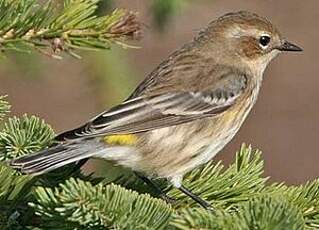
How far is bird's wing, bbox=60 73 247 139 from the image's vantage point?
4.47m

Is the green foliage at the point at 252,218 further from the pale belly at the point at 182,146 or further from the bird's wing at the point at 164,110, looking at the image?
the pale belly at the point at 182,146

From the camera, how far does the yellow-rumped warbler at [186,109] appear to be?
4457 mm

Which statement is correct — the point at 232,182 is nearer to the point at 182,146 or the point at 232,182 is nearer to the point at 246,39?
the point at 182,146

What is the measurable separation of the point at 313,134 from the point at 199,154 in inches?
286

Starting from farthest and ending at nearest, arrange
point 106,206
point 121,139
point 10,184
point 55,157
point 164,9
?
point 164,9 → point 121,139 → point 55,157 → point 10,184 → point 106,206

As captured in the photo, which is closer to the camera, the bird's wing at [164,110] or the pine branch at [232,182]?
the pine branch at [232,182]

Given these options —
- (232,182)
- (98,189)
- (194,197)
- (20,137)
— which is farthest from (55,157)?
(98,189)

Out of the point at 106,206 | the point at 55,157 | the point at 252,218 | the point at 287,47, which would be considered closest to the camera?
the point at 252,218

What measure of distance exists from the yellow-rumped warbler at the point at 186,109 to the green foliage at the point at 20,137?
0.08m

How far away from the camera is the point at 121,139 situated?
15.1 ft

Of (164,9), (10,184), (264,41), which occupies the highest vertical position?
(264,41)

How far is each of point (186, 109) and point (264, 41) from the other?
913 mm

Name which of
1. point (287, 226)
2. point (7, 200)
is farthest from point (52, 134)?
point (287, 226)

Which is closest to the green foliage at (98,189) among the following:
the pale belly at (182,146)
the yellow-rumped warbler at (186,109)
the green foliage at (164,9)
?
the yellow-rumped warbler at (186,109)
